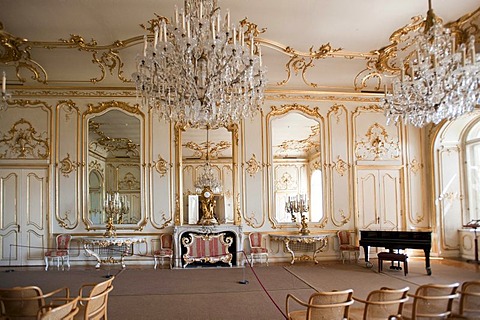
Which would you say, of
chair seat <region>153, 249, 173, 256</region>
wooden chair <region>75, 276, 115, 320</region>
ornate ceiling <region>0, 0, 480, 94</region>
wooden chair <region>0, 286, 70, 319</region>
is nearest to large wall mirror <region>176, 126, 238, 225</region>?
chair seat <region>153, 249, 173, 256</region>

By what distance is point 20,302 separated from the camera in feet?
11.2

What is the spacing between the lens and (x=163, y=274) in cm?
757

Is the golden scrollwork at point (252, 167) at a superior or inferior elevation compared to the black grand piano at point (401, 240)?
superior

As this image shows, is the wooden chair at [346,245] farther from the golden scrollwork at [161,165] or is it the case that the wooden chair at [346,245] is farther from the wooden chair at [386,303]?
the wooden chair at [386,303]

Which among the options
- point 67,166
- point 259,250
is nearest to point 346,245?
point 259,250

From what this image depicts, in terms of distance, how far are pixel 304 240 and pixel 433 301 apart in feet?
16.6

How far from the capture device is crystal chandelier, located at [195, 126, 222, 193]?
877cm

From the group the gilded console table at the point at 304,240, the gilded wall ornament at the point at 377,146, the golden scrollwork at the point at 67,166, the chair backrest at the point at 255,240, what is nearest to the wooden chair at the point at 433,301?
the gilded console table at the point at 304,240

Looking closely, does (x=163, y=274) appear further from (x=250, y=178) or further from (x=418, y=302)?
(x=418, y=302)

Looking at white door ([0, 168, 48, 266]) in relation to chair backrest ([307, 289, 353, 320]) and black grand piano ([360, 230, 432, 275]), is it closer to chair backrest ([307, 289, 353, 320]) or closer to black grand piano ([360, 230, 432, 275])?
black grand piano ([360, 230, 432, 275])

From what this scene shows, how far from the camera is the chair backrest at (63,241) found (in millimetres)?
8289

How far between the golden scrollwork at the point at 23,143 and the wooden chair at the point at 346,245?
637 centimetres

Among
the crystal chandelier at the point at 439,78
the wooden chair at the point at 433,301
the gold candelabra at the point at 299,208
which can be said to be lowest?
the wooden chair at the point at 433,301

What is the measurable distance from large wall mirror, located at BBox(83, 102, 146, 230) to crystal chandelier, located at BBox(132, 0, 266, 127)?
3535mm
